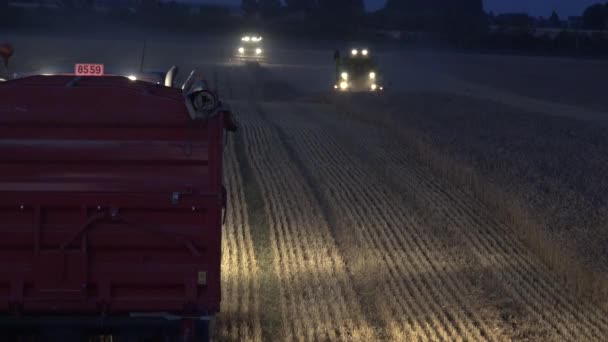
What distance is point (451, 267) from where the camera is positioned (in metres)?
11.8

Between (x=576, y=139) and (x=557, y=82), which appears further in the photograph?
(x=557, y=82)

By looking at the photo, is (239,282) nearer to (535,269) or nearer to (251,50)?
(535,269)

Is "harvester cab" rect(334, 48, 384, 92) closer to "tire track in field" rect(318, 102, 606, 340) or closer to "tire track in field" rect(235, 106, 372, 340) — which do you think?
"tire track in field" rect(318, 102, 606, 340)

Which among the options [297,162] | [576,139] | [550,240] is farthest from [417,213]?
[576,139]

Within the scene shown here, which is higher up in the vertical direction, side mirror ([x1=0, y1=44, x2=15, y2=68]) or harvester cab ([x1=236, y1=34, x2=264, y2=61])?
harvester cab ([x1=236, y1=34, x2=264, y2=61])

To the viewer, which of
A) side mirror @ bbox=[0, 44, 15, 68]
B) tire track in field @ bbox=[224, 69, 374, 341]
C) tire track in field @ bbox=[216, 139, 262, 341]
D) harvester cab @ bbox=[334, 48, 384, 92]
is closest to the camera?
side mirror @ bbox=[0, 44, 15, 68]

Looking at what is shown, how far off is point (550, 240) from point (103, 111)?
7366 millimetres

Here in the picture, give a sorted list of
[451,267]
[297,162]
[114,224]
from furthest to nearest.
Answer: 1. [297,162]
2. [451,267]
3. [114,224]

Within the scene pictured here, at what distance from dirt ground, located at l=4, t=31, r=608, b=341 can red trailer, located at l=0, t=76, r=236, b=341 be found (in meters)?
2.13

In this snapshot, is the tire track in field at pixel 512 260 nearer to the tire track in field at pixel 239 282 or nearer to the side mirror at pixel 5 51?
the tire track in field at pixel 239 282

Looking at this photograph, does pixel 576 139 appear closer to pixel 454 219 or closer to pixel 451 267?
pixel 454 219

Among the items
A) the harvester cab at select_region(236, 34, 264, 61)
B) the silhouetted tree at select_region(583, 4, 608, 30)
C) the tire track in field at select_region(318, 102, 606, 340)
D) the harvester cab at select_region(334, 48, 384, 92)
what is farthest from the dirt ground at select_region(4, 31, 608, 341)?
the silhouetted tree at select_region(583, 4, 608, 30)

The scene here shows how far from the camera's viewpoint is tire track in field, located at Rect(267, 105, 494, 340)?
962 cm

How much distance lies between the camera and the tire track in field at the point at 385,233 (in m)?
9.62
